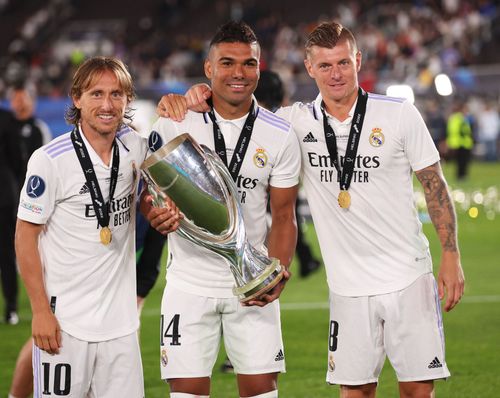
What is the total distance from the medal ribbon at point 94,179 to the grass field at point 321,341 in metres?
2.68

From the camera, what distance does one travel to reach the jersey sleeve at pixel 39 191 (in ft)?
15.5

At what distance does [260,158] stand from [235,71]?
1.45 feet

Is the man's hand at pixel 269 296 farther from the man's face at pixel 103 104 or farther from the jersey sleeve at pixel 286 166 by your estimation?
the man's face at pixel 103 104

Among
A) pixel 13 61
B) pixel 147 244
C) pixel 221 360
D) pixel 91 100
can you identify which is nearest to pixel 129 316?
pixel 91 100

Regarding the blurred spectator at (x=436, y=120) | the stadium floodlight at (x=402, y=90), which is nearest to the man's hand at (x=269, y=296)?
the stadium floodlight at (x=402, y=90)

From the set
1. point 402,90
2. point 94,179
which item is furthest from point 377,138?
point 402,90

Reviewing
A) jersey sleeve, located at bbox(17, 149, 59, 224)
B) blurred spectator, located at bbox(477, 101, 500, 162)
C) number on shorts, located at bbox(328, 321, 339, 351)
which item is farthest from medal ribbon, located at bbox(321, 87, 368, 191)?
blurred spectator, located at bbox(477, 101, 500, 162)

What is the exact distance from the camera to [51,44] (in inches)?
1517

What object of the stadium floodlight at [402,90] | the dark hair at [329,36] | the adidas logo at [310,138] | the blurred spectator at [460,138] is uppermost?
the stadium floodlight at [402,90]

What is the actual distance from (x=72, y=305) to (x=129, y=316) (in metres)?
0.29

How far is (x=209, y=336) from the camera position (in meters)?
5.23

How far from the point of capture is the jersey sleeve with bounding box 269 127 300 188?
5.21 m

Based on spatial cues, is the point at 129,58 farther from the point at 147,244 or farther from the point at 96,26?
the point at 147,244

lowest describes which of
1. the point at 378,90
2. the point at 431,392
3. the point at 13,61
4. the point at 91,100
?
the point at 431,392
